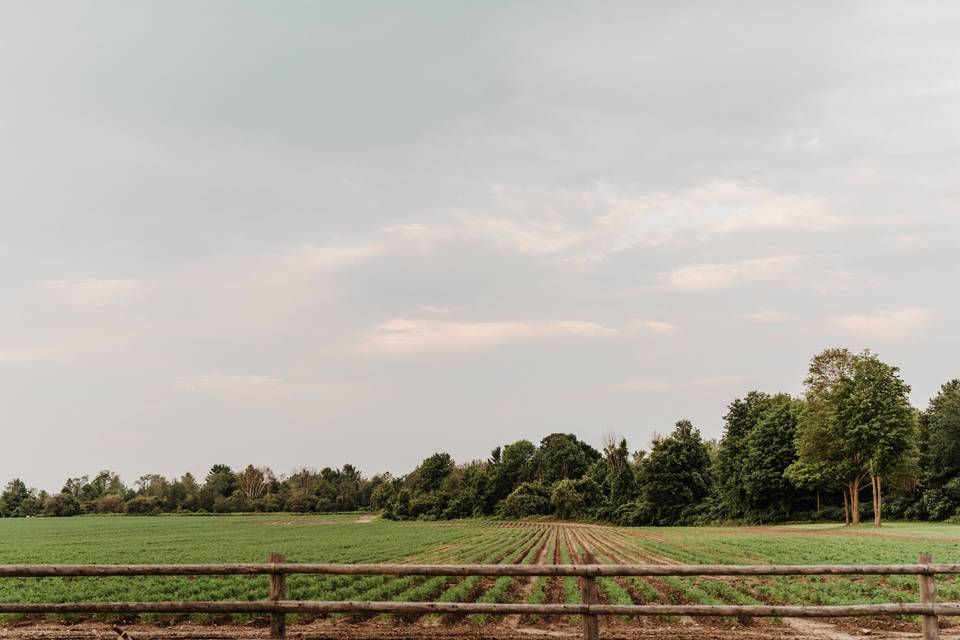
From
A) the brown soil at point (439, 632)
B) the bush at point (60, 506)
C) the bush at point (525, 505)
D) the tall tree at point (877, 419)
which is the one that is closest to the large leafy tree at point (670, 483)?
the bush at point (525, 505)

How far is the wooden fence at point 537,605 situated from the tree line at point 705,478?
56518 mm

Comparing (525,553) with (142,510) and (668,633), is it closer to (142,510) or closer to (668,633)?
(668,633)

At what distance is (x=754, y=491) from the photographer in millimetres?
76750

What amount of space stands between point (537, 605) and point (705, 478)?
9188cm

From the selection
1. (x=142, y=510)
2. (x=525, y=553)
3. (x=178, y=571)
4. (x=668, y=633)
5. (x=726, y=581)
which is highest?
(x=178, y=571)

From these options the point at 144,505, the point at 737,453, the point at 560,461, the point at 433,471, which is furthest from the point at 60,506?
the point at 737,453

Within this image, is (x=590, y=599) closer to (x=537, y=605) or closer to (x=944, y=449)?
(x=537, y=605)

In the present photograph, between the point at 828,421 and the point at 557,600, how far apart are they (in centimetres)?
5499

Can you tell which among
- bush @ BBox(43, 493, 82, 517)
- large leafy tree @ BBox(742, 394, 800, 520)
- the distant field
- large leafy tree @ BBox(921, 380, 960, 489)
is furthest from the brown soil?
bush @ BBox(43, 493, 82, 517)

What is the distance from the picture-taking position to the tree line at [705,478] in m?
63.2

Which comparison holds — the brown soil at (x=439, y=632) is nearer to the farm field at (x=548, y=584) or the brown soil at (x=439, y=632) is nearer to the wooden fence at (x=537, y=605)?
the farm field at (x=548, y=584)

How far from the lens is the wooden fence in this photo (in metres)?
9.90

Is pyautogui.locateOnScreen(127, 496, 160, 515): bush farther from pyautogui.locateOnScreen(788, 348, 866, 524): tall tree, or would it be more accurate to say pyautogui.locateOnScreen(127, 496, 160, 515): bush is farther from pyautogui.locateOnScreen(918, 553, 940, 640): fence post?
pyautogui.locateOnScreen(918, 553, 940, 640): fence post

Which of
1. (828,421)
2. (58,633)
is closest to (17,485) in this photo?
(828,421)
